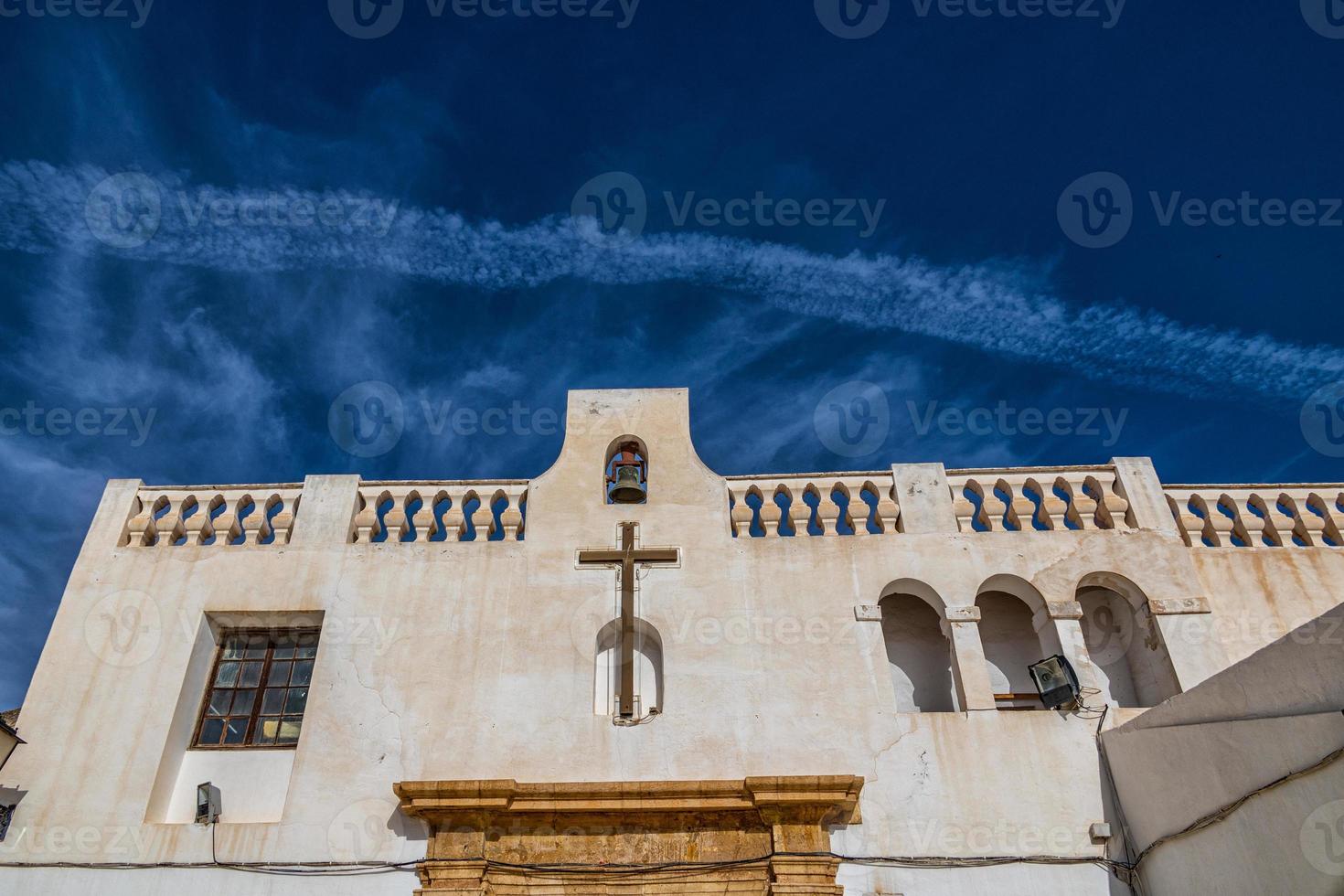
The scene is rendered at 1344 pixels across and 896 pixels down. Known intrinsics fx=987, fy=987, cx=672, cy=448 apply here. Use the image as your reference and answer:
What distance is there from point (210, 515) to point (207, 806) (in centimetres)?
311

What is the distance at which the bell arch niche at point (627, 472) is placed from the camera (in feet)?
33.1

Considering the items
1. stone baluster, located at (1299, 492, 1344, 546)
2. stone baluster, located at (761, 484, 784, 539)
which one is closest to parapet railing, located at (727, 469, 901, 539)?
stone baluster, located at (761, 484, 784, 539)

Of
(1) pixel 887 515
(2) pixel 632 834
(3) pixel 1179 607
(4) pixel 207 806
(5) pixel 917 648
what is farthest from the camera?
(1) pixel 887 515

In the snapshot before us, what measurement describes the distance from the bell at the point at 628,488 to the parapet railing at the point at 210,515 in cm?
329

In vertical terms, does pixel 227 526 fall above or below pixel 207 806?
above

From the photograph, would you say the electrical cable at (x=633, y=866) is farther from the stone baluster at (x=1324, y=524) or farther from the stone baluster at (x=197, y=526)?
the stone baluster at (x=1324, y=524)

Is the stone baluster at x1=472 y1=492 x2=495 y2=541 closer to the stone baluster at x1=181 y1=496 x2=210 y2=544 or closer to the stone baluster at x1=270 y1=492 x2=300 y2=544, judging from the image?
the stone baluster at x1=270 y1=492 x2=300 y2=544

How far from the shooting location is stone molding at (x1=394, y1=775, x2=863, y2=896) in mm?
8055

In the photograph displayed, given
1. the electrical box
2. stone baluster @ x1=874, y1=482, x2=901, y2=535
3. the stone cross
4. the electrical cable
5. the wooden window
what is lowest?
the electrical cable

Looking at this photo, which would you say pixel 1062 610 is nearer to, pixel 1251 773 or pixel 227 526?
pixel 1251 773

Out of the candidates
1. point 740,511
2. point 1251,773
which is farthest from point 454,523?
point 1251,773

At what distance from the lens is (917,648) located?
32.0 ft

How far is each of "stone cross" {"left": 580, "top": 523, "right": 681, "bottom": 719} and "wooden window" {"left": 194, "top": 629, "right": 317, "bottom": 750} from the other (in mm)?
2885

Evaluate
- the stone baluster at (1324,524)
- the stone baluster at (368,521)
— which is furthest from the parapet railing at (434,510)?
the stone baluster at (1324,524)
